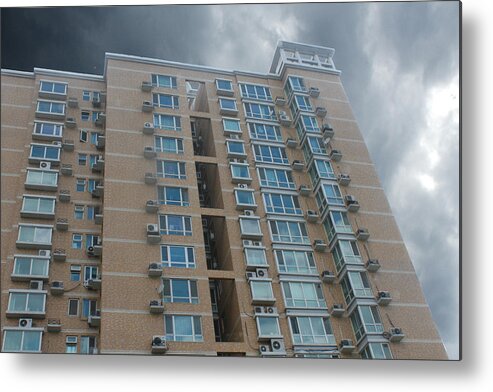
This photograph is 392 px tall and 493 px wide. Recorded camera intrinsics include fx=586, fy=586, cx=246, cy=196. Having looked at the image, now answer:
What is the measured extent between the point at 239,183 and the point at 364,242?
2531 mm

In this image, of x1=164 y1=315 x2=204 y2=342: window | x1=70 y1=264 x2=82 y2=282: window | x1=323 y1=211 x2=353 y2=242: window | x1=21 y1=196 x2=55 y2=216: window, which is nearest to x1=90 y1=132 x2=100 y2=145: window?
x1=21 y1=196 x2=55 y2=216: window

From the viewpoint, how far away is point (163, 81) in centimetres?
1183

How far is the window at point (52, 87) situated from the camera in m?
11.6

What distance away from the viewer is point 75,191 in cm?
1088

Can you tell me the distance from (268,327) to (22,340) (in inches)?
131

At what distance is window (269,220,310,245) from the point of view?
9812mm

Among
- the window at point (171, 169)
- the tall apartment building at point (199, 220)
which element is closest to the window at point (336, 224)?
the tall apartment building at point (199, 220)

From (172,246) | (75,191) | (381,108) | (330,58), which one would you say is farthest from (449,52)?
(75,191)

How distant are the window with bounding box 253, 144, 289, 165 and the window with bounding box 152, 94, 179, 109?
1.89 metres

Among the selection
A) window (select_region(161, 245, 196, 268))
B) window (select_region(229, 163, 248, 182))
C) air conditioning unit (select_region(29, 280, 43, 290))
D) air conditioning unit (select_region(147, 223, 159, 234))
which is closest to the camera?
air conditioning unit (select_region(29, 280, 43, 290))

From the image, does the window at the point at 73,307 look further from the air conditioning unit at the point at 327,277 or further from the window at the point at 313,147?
the window at the point at 313,147

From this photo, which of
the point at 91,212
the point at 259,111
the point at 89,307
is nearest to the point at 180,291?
the point at 89,307

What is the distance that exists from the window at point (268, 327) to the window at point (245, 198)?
7.65ft

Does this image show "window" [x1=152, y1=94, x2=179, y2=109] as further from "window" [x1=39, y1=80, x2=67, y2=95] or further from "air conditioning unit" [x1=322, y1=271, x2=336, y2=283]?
"air conditioning unit" [x1=322, y1=271, x2=336, y2=283]
